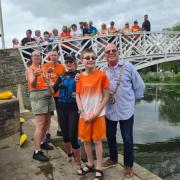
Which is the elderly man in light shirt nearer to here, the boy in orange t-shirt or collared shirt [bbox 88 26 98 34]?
the boy in orange t-shirt

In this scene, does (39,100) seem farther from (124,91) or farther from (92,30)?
(92,30)

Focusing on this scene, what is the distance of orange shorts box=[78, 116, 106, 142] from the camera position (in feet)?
11.5

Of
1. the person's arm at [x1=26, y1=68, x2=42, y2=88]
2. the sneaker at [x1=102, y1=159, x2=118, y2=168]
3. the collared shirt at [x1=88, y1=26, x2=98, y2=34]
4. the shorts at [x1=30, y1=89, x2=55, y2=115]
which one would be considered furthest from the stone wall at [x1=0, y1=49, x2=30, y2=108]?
the sneaker at [x1=102, y1=159, x2=118, y2=168]

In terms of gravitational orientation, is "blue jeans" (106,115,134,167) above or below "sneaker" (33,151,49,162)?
above

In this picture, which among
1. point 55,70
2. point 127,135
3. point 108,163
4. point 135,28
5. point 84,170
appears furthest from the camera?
point 135,28

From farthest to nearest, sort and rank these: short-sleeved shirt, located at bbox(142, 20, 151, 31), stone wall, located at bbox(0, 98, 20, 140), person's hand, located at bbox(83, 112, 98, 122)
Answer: short-sleeved shirt, located at bbox(142, 20, 151, 31), stone wall, located at bbox(0, 98, 20, 140), person's hand, located at bbox(83, 112, 98, 122)

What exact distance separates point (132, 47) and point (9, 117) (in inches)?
339

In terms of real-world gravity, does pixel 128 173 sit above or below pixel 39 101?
below

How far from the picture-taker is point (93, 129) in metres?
3.53

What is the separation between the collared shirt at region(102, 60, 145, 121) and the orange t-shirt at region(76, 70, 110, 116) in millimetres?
207

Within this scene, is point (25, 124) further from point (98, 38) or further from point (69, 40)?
point (98, 38)

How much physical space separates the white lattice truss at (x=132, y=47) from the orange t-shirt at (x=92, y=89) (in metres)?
7.69

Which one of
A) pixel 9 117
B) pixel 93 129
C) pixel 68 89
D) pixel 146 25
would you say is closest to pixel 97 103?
pixel 93 129

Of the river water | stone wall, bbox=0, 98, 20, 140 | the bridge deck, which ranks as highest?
stone wall, bbox=0, 98, 20, 140
